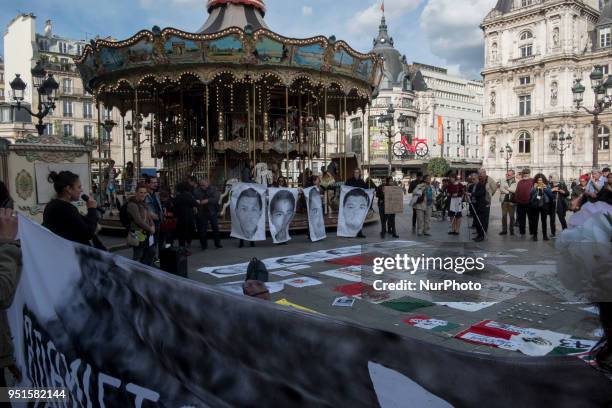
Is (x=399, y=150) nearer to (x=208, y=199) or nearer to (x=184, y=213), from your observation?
(x=208, y=199)

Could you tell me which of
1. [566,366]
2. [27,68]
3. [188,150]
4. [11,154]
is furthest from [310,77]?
[27,68]

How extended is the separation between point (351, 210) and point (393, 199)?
4.25 feet

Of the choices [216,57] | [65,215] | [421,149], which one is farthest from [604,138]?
[65,215]

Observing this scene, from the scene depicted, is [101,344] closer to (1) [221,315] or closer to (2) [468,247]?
(1) [221,315]

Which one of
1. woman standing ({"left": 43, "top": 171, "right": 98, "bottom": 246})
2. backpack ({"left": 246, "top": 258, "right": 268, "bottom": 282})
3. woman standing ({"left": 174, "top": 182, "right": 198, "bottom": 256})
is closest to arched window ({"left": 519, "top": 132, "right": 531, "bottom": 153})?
woman standing ({"left": 174, "top": 182, "right": 198, "bottom": 256})

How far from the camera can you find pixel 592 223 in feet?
4.75

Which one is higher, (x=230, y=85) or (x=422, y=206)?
(x=230, y=85)

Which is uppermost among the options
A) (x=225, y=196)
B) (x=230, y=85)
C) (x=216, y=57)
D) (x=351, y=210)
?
(x=216, y=57)

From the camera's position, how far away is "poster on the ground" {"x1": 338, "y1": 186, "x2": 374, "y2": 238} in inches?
515

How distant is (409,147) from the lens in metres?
73.5

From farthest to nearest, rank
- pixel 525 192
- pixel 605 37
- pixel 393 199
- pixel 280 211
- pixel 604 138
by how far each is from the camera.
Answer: pixel 604 138
pixel 605 37
pixel 393 199
pixel 525 192
pixel 280 211

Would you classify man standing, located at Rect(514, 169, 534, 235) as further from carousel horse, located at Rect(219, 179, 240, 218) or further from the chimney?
the chimney

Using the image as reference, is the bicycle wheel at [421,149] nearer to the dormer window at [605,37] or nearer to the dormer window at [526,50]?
the dormer window at [526,50]

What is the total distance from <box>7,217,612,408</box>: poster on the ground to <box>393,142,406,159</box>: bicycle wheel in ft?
235
